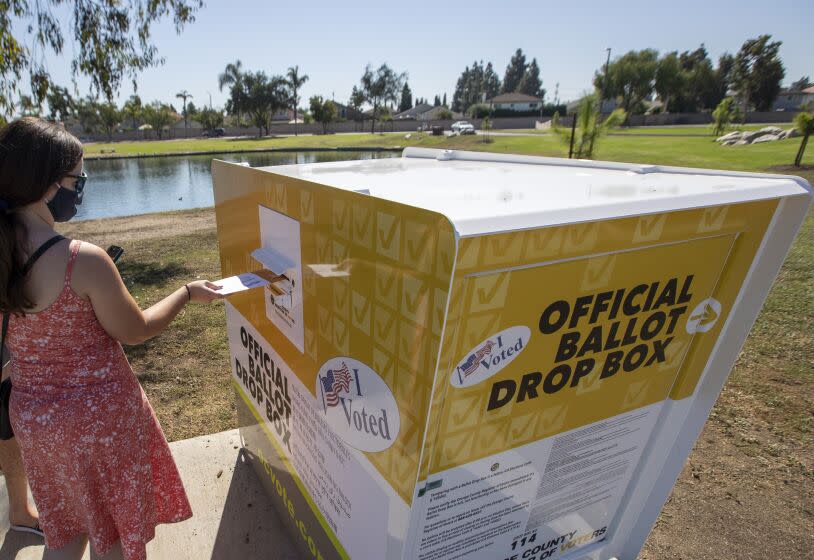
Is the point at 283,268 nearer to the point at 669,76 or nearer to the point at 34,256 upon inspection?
the point at 34,256

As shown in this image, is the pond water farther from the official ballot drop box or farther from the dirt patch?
the official ballot drop box

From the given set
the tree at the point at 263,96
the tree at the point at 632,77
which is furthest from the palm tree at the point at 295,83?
the tree at the point at 632,77

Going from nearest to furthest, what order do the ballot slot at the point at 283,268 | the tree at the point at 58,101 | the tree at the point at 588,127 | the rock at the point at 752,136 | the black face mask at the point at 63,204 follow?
1. the black face mask at the point at 63,204
2. the ballot slot at the point at 283,268
3. the tree at the point at 58,101
4. the tree at the point at 588,127
5. the rock at the point at 752,136

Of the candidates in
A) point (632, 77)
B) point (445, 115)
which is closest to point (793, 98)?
point (632, 77)

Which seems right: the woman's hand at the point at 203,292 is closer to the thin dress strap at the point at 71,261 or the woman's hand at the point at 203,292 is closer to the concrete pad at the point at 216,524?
the thin dress strap at the point at 71,261

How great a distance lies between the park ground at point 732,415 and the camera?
8.84ft

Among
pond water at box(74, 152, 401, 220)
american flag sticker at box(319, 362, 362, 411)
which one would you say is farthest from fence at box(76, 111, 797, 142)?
american flag sticker at box(319, 362, 362, 411)

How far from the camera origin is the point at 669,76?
198ft

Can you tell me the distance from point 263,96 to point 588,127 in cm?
6442

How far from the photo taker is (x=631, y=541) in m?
2.17

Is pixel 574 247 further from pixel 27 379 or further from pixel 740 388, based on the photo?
pixel 740 388

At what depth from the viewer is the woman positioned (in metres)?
1.51

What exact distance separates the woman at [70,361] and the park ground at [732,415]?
165 centimetres

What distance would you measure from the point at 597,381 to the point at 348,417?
89 centimetres
